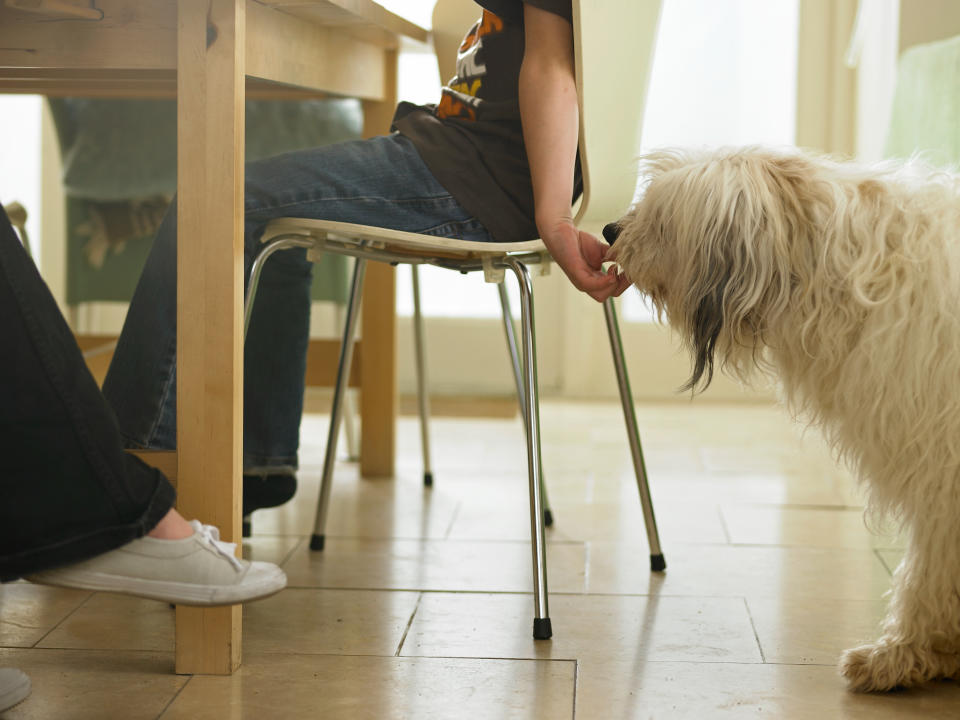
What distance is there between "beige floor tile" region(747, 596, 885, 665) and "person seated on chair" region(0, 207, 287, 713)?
732mm

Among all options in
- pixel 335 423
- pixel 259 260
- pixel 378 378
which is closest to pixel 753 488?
pixel 378 378

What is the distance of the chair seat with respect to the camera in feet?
5.15

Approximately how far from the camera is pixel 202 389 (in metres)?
1.38

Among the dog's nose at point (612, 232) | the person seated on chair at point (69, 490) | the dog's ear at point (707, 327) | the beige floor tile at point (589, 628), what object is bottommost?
the beige floor tile at point (589, 628)

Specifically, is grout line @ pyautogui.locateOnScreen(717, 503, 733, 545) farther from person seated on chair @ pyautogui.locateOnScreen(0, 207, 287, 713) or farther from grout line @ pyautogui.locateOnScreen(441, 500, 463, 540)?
person seated on chair @ pyautogui.locateOnScreen(0, 207, 287, 713)

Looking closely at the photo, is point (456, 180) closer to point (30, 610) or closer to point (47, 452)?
point (47, 452)

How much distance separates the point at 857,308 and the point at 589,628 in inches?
Result: 23.7

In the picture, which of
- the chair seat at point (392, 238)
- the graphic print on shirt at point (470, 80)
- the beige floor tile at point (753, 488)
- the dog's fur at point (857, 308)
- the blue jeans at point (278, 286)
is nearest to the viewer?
the dog's fur at point (857, 308)

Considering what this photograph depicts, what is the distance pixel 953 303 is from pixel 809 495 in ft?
4.19

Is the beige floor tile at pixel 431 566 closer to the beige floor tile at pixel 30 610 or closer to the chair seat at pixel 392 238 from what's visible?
the beige floor tile at pixel 30 610

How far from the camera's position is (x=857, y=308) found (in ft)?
4.28

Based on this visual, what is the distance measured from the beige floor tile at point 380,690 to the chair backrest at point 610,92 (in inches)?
25.7

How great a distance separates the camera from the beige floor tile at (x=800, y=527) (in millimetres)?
2094

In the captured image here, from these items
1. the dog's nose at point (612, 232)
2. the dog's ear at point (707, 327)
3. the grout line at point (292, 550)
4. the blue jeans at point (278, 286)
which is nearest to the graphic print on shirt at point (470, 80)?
the blue jeans at point (278, 286)
